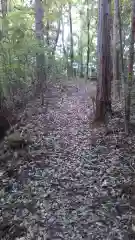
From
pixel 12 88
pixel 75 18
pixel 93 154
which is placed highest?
pixel 75 18

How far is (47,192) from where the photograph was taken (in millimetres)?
3951

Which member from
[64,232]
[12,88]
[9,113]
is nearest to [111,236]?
[64,232]

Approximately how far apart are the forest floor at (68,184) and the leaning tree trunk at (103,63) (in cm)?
45

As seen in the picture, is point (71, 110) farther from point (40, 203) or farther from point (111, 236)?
point (111, 236)

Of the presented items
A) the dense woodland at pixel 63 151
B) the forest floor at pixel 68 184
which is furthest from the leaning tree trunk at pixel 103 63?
the forest floor at pixel 68 184

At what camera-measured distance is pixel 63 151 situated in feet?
17.5

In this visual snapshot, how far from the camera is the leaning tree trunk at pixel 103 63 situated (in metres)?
5.95

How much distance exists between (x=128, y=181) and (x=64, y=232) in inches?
57.6

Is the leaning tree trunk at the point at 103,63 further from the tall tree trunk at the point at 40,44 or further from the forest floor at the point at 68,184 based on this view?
the tall tree trunk at the point at 40,44

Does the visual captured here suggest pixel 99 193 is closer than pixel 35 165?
Yes

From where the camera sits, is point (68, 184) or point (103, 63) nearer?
point (68, 184)

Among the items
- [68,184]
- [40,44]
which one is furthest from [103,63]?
[68,184]

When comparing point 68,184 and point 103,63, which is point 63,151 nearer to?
point 68,184

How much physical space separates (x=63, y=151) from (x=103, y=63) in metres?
2.45
